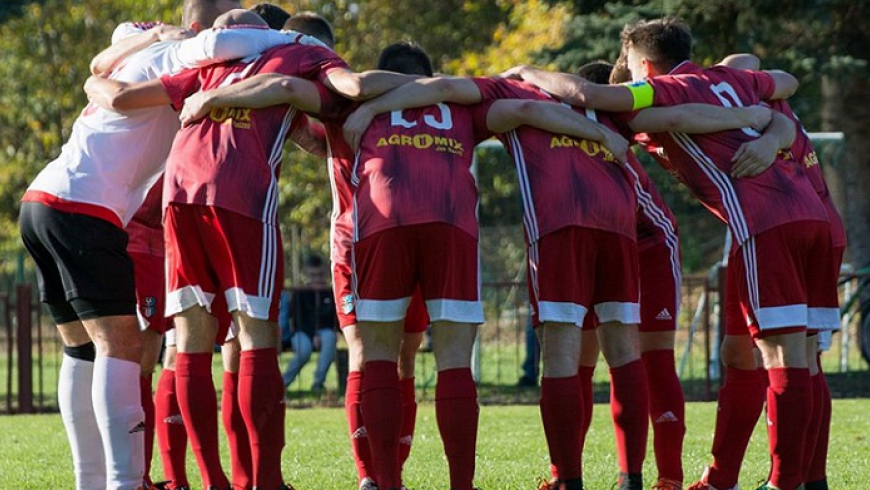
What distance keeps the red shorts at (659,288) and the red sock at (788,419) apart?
2.98 ft

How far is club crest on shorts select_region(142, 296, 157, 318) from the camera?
7250mm

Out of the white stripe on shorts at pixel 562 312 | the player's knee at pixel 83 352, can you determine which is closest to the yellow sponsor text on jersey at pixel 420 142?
the white stripe on shorts at pixel 562 312

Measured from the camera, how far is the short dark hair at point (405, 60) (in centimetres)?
696

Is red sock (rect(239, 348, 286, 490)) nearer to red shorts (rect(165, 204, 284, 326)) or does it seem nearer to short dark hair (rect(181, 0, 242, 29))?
red shorts (rect(165, 204, 284, 326))

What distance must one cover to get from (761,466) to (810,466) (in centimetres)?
174

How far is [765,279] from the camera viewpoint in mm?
6547

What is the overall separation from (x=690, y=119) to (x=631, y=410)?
144 cm

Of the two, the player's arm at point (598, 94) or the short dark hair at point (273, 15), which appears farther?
the short dark hair at point (273, 15)

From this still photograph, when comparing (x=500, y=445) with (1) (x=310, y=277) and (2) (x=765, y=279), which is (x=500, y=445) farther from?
(1) (x=310, y=277)

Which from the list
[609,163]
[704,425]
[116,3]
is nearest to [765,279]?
[609,163]

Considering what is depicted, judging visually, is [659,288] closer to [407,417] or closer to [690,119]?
[690,119]

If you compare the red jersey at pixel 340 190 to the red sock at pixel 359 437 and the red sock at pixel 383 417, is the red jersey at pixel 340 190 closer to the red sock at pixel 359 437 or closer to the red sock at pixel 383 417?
the red sock at pixel 359 437

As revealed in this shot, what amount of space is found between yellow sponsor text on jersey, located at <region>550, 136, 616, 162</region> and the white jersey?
133 centimetres

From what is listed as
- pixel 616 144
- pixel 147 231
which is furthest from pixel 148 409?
pixel 616 144
